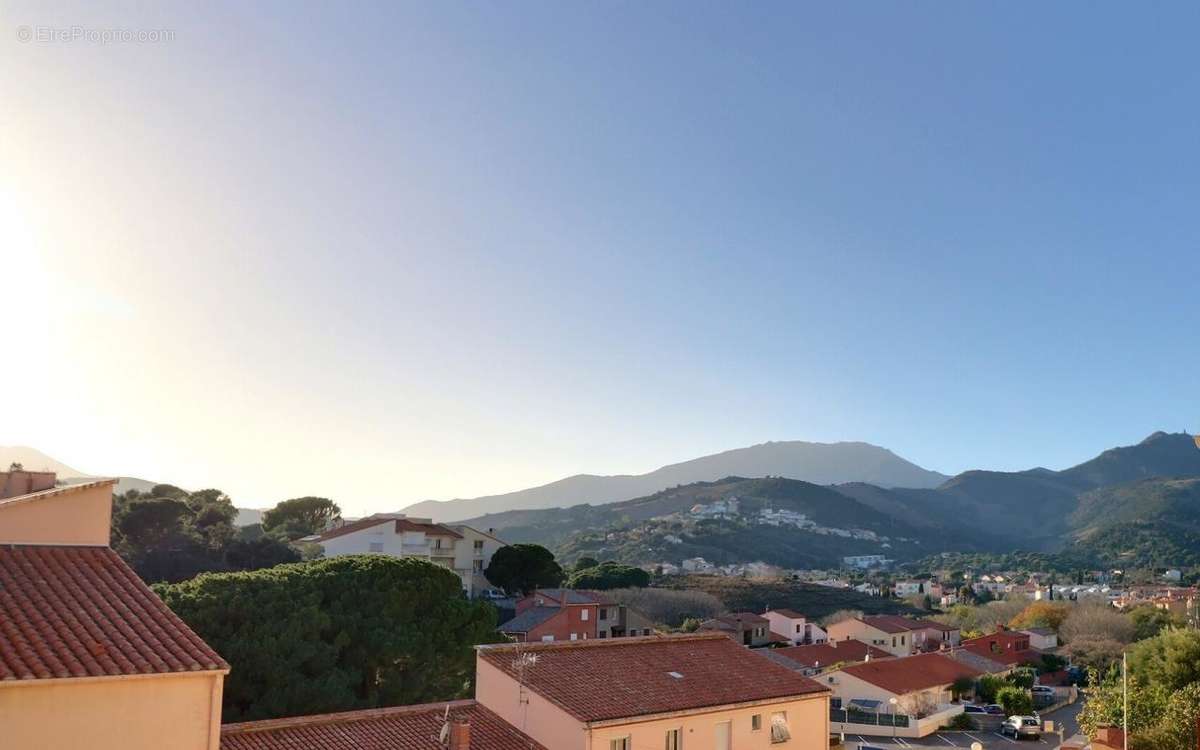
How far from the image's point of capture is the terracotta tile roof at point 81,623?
11445 millimetres

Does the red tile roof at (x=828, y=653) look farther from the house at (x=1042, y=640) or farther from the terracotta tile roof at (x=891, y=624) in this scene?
the house at (x=1042, y=640)

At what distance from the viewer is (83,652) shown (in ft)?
38.5

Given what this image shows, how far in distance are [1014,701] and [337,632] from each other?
40.5 meters

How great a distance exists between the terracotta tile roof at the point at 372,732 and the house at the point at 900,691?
2921cm

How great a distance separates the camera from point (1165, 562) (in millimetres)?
167750

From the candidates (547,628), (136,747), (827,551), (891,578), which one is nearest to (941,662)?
(547,628)

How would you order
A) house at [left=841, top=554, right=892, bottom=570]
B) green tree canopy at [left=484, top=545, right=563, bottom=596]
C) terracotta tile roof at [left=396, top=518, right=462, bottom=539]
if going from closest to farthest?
1. terracotta tile roof at [left=396, top=518, right=462, bottom=539]
2. green tree canopy at [left=484, top=545, right=563, bottom=596]
3. house at [left=841, top=554, right=892, bottom=570]

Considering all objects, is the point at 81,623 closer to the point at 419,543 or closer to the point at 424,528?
the point at 419,543

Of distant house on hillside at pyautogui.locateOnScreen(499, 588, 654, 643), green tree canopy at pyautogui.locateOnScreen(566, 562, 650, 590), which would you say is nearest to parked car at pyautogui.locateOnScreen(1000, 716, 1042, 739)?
distant house on hillside at pyautogui.locateOnScreen(499, 588, 654, 643)

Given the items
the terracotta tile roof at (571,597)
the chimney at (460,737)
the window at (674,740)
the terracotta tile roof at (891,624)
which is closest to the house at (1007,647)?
the terracotta tile roof at (891,624)

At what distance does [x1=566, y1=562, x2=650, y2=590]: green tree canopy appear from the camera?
92.1 metres

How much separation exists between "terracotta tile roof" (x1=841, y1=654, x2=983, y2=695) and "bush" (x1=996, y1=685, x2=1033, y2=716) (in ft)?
9.58

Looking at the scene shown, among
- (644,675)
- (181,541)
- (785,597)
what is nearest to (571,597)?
(181,541)

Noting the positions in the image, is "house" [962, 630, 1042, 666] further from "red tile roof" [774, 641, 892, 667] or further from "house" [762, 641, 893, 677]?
"red tile roof" [774, 641, 892, 667]
